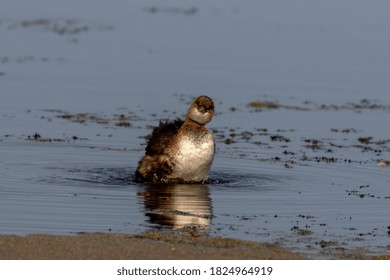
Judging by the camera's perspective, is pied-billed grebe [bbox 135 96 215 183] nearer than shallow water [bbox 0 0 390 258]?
No

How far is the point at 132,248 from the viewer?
1089 cm

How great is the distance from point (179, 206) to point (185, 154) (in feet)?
6.86

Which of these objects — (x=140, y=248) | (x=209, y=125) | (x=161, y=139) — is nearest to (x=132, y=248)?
(x=140, y=248)

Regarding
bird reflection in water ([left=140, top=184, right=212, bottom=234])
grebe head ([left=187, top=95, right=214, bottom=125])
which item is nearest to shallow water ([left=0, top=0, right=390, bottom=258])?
bird reflection in water ([left=140, top=184, right=212, bottom=234])

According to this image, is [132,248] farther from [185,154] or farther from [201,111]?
[201,111]

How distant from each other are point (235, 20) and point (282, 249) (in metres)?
26.2

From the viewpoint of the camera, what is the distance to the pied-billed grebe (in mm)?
16172

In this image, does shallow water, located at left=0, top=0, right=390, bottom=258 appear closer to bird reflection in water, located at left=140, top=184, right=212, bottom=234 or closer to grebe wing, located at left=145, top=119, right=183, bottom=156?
bird reflection in water, located at left=140, top=184, right=212, bottom=234

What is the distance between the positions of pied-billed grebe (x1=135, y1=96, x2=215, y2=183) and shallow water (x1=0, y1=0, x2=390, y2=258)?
0.89 ft

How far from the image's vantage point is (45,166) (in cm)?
1692

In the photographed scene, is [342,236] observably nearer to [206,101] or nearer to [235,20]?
Answer: [206,101]

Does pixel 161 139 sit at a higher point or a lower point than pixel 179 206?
higher

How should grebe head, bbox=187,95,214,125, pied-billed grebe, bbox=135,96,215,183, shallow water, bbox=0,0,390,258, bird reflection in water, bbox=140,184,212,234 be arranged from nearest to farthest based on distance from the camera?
1. bird reflection in water, bbox=140,184,212,234
2. shallow water, bbox=0,0,390,258
3. pied-billed grebe, bbox=135,96,215,183
4. grebe head, bbox=187,95,214,125

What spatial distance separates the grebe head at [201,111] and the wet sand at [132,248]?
4.83 metres
